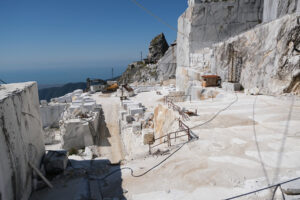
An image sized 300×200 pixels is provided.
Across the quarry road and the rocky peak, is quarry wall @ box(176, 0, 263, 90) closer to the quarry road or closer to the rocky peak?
the quarry road

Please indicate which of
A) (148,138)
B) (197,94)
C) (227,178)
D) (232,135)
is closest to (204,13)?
(197,94)

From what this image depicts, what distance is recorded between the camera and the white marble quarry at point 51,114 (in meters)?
17.5

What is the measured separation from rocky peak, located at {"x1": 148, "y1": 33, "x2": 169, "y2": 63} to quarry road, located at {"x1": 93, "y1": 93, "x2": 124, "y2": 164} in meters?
31.6

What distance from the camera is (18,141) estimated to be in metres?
2.98

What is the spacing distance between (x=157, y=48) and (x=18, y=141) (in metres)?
47.2

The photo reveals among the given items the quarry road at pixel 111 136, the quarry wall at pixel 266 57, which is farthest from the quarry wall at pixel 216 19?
the quarry road at pixel 111 136

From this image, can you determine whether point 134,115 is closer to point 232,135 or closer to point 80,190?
point 232,135

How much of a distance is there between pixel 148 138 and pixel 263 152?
16.0 feet

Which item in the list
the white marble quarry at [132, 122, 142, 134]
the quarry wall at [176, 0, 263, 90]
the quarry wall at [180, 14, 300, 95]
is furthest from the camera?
the quarry wall at [176, 0, 263, 90]

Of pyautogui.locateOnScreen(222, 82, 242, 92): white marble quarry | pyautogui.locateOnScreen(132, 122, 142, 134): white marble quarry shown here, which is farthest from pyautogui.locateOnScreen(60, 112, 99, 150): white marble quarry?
pyautogui.locateOnScreen(222, 82, 242, 92): white marble quarry

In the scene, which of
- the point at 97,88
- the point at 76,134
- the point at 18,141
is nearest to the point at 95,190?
the point at 18,141

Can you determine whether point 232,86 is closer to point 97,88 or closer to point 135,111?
point 135,111

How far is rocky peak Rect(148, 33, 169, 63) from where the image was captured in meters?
47.9

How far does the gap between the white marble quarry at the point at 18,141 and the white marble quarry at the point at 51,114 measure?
587 inches
